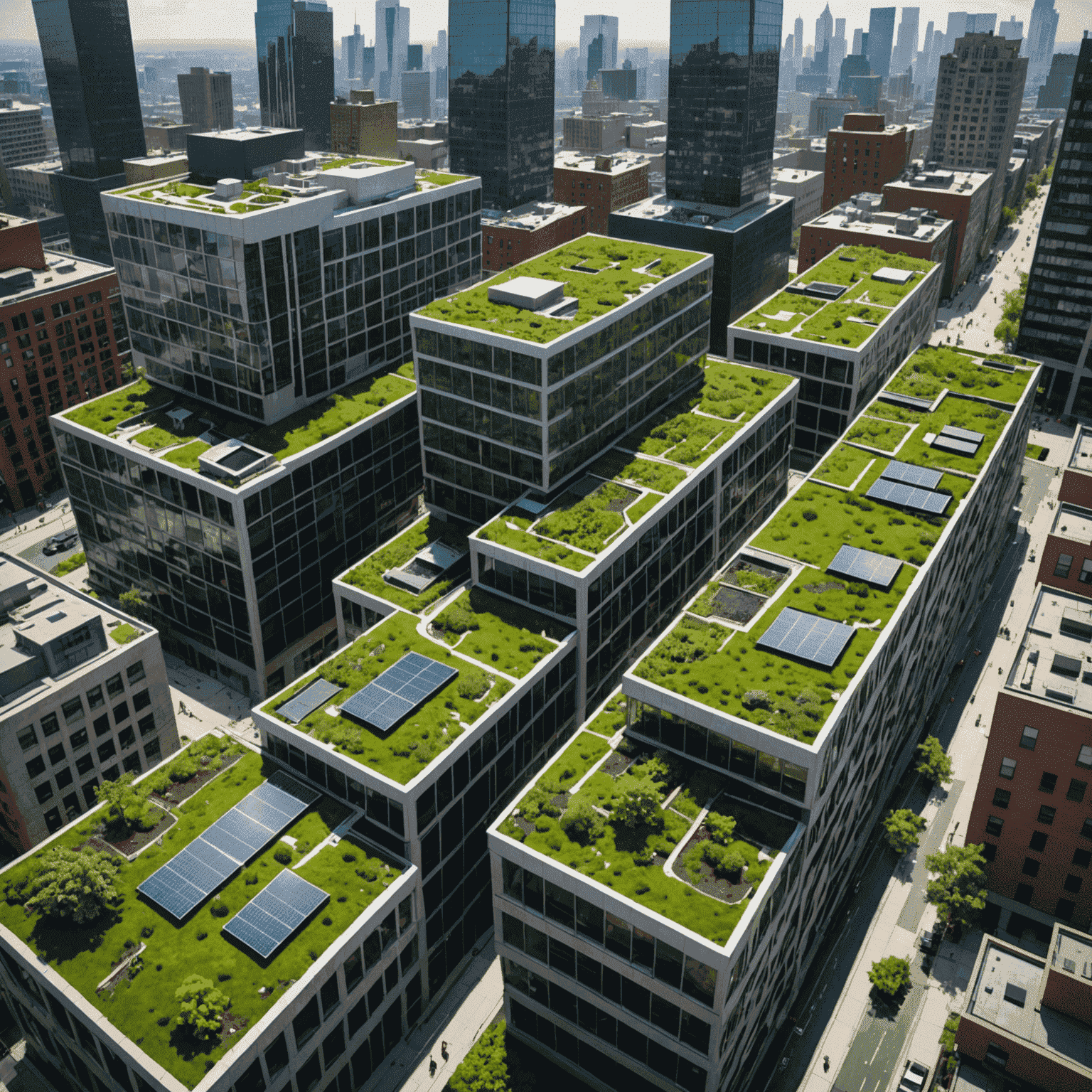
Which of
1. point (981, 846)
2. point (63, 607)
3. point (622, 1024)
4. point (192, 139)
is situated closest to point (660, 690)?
point (622, 1024)

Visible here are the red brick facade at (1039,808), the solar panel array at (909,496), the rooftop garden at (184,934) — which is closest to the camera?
the rooftop garden at (184,934)

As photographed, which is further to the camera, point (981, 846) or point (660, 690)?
point (981, 846)

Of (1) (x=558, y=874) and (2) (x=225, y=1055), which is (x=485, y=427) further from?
(2) (x=225, y=1055)

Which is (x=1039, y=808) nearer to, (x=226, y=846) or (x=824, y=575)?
(x=824, y=575)

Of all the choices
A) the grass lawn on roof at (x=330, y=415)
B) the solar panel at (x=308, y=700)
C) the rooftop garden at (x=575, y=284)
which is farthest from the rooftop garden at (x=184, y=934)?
the rooftop garden at (x=575, y=284)

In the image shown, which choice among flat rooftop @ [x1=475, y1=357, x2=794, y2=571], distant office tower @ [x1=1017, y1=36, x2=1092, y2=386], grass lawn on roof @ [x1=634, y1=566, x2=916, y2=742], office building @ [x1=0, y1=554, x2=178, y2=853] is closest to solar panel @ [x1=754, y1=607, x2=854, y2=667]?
grass lawn on roof @ [x1=634, y1=566, x2=916, y2=742]

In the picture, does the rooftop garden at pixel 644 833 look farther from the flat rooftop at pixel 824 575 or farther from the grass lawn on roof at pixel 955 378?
the grass lawn on roof at pixel 955 378
